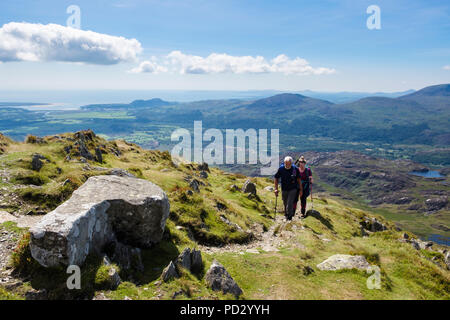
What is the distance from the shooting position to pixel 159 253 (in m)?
14.4

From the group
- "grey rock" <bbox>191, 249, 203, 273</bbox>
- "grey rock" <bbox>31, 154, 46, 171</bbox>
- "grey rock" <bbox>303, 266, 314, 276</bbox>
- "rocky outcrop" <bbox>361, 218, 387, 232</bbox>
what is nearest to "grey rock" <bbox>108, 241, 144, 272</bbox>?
"grey rock" <bbox>191, 249, 203, 273</bbox>

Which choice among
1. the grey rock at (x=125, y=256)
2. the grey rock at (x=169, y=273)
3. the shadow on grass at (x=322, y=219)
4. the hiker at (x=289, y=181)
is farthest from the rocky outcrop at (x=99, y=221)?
the shadow on grass at (x=322, y=219)

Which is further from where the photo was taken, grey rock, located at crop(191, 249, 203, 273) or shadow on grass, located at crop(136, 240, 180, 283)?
grey rock, located at crop(191, 249, 203, 273)

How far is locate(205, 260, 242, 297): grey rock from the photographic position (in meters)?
12.2

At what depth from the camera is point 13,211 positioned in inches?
627

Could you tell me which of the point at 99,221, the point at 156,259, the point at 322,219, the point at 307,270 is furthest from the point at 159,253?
the point at 322,219

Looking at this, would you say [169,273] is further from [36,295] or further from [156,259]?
[36,295]

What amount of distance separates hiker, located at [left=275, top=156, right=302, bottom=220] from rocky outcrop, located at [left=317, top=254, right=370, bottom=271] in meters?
7.50

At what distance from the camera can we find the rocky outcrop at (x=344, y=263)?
15.8 m

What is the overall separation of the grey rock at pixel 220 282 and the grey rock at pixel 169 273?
1.57m

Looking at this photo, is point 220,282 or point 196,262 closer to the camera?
point 220,282

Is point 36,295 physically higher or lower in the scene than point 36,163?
lower

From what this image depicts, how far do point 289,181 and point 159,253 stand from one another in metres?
→ 13.0

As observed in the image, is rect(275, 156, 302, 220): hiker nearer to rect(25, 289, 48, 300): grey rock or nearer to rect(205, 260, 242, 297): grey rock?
rect(205, 260, 242, 297): grey rock
